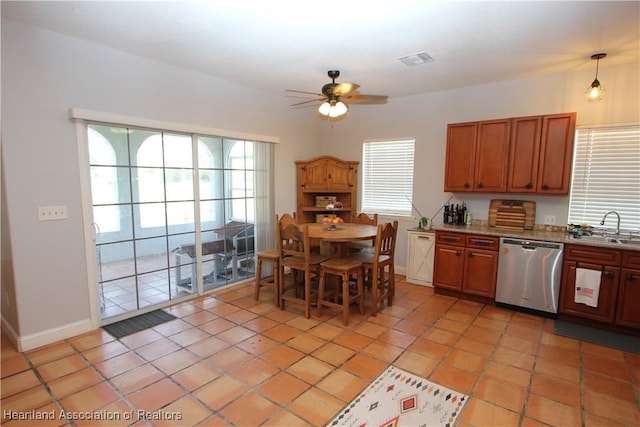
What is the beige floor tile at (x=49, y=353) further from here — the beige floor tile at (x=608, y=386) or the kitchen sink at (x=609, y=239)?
the kitchen sink at (x=609, y=239)

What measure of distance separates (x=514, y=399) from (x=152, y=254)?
142 inches

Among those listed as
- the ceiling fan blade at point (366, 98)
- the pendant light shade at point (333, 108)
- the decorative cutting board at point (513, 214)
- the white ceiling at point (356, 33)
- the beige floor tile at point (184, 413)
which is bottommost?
the beige floor tile at point (184, 413)

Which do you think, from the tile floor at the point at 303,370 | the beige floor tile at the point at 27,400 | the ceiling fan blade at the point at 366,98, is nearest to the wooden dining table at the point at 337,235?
the tile floor at the point at 303,370

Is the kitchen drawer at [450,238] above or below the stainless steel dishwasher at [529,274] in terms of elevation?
above

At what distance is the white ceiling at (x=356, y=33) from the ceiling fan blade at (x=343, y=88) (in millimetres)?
310

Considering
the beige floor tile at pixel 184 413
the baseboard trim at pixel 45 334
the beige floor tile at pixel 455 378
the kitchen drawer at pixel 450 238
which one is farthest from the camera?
the kitchen drawer at pixel 450 238

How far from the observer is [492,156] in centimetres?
396

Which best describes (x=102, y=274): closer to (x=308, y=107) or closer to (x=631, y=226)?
(x=308, y=107)

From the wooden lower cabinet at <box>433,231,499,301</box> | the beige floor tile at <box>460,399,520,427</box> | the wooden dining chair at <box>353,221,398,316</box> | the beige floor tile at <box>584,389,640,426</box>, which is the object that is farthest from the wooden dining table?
the beige floor tile at <box>584,389,640,426</box>

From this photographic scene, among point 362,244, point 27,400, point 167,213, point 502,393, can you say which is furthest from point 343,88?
point 27,400

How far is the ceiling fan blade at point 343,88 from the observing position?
10.3ft

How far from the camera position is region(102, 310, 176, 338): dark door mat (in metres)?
3.14

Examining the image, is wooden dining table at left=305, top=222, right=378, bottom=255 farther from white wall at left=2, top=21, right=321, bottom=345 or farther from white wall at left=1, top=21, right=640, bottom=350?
white wall at left=2, top=21, right=321, bottom=345

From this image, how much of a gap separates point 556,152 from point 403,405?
3179 millimetres
